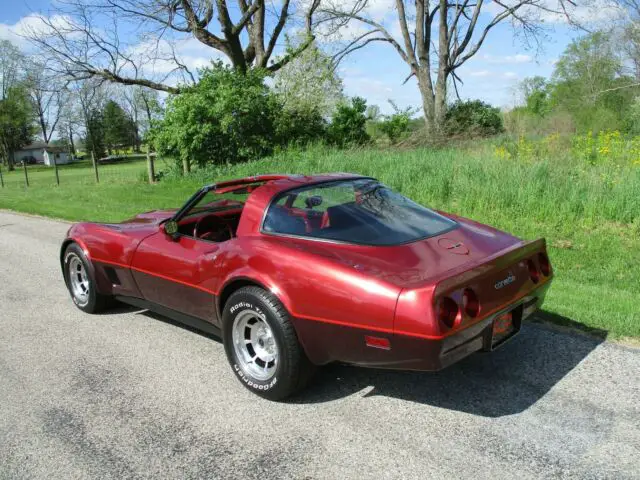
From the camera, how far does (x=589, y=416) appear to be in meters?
3.18

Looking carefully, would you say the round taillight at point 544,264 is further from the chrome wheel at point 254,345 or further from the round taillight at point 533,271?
the chrome wheel at point 254,345

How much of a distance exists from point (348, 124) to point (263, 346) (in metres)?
18.2

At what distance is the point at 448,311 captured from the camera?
2.95 meters

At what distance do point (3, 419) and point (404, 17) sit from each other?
22334mm

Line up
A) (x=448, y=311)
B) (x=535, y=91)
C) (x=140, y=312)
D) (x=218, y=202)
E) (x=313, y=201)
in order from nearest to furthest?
(x=448, y=311) → (x=313, y=201) → (x=218, y=202) → (x=140, y=312) → (x=535, y=91)

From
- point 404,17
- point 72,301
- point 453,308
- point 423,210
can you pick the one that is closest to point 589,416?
point 453,308

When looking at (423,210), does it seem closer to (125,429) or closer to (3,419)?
(125,429)

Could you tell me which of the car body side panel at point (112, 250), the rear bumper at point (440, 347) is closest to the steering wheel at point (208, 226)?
the car body side panel at point (112, 250)

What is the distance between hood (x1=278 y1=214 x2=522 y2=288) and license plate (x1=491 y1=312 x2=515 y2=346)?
38 cm

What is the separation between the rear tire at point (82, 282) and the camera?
5.22m

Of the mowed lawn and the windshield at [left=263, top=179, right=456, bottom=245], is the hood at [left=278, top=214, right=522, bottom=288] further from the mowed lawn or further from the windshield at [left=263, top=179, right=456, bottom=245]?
the mowed lawn

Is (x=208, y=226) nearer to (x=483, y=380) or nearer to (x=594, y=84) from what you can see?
(x=483, y=380)

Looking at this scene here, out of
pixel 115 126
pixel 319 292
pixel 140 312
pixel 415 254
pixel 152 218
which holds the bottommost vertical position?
pixel 140 312

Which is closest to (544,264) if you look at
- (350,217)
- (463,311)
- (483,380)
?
(483,380)
